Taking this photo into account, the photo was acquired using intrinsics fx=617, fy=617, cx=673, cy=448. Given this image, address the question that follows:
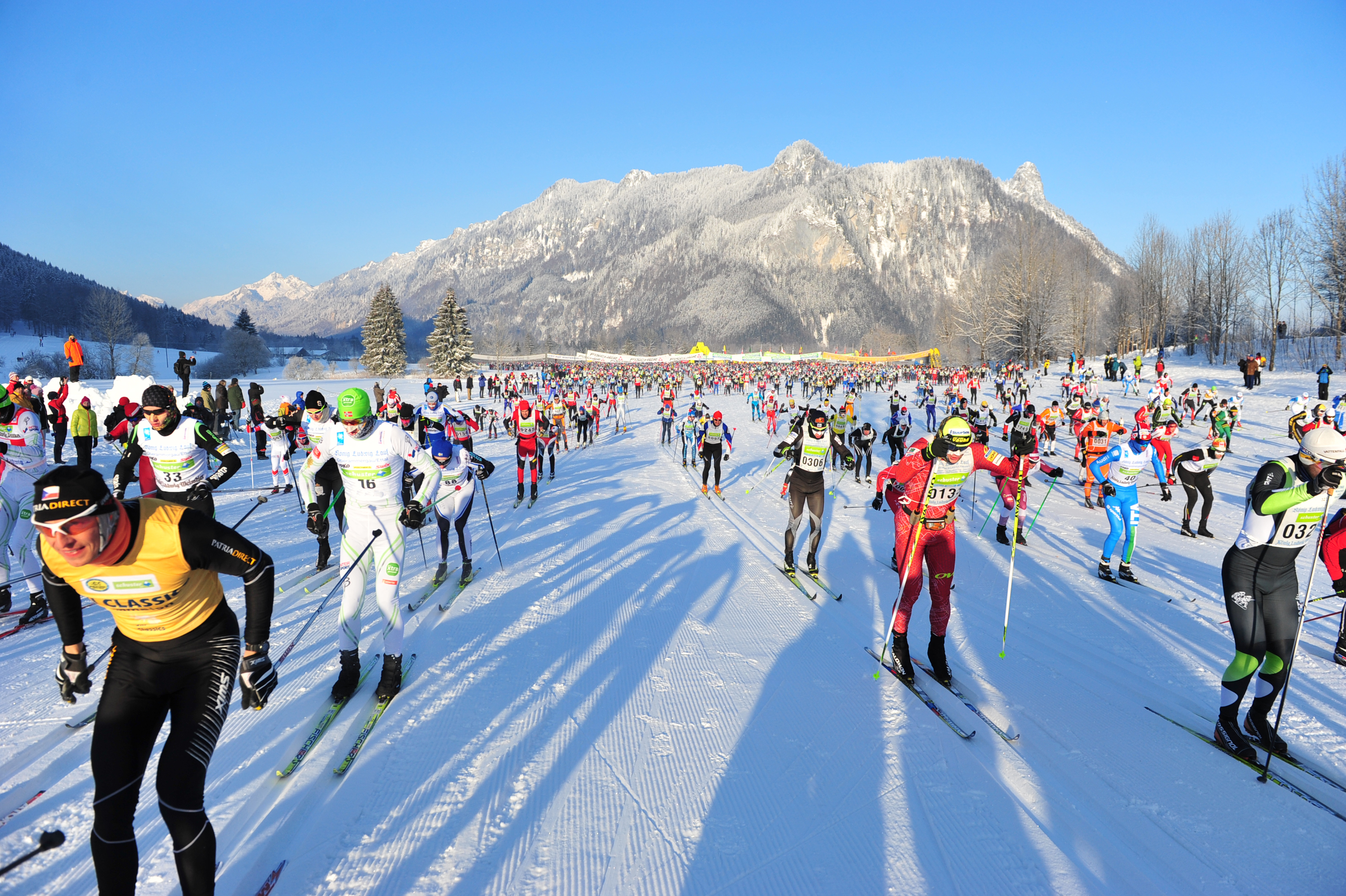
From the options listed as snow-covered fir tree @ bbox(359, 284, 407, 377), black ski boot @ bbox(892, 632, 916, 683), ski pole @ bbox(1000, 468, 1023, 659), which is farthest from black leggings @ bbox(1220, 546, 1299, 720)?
snow-covered fir tree @ bbox(359, 284, 407, 377)

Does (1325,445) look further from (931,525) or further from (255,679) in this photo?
(255,679)

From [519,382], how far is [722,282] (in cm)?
14990

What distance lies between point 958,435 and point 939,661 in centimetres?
185

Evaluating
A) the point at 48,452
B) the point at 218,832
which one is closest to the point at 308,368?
the point at 48,452

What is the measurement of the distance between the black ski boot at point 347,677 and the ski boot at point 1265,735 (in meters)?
6.14

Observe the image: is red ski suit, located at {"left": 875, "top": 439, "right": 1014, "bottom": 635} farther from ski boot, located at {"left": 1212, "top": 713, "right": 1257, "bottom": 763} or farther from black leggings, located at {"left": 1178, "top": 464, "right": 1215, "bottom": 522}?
black leggings, located at {"left": 1178, "top": 464, "right": 1215, "bottom": 522}

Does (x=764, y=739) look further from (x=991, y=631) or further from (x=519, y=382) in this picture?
(x=519, y=382)

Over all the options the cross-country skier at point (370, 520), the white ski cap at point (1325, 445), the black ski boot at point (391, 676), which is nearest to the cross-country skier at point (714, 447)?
the cross-country skier at point (370, 520)

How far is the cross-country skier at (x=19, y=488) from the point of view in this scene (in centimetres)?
554

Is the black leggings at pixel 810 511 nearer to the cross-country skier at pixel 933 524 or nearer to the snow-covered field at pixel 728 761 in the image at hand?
the snow-covered field at pixel 728 761

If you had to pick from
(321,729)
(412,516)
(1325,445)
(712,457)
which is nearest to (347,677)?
(321,729)

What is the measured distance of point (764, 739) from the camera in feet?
13.5

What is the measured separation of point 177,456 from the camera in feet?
17.6

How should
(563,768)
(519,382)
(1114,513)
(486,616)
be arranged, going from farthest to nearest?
(519,382) < (1114,513) < (486,616) < (563,768)
